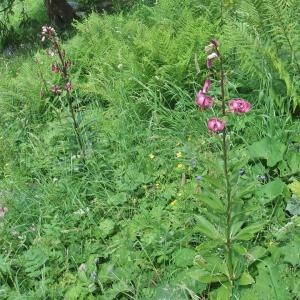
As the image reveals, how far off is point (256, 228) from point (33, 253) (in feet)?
4.46

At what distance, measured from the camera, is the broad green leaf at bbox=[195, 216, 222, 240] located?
228 centimetres

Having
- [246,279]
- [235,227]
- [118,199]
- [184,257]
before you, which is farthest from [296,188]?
[118,199]

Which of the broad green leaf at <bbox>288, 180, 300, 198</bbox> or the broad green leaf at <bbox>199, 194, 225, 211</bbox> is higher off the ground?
the broad green leaf at <bbox>199, 194, 225, 211</bbox>

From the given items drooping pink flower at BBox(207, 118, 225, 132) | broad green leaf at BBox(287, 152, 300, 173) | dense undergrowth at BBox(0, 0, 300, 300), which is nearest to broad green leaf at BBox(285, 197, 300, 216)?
dense undergrowth at BBox(0, 0, 300, 300)

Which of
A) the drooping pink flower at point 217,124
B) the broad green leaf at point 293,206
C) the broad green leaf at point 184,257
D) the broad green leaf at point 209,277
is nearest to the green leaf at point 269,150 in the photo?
the broad green leaf at point 293,206

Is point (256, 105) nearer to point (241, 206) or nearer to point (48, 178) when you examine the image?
point (241, 206)

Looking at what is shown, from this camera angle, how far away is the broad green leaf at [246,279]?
227 centimetres

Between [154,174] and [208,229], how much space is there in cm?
105

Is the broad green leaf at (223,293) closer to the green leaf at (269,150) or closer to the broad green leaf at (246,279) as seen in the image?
the broad green leaf at (246,279)

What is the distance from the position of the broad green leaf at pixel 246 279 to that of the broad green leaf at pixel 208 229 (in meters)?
0.23

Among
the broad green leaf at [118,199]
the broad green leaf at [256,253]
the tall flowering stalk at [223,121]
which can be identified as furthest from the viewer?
the broad green leaf at [118,199]

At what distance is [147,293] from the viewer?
247cm

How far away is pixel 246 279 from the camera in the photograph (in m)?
2.29

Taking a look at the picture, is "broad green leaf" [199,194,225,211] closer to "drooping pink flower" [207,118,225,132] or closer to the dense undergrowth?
the dense undergrowth
